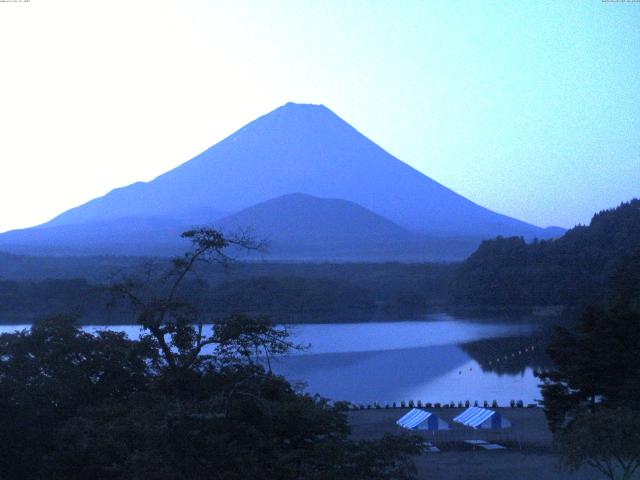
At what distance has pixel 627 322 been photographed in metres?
9.95

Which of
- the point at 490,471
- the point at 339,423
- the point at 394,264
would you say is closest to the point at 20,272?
the point at 394,264

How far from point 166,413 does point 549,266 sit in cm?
3133

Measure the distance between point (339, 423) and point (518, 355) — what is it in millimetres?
16797

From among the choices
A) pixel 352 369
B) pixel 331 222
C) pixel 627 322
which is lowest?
pixel 352 369

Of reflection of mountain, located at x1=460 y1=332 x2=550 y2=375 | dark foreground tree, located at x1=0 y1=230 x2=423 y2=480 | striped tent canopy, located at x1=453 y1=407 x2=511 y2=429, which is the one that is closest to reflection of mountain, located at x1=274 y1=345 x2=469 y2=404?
reflection of mountain, located at x1=460 y1=332 x2=550 y2=375

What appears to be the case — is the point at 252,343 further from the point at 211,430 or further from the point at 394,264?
the point at 394,264

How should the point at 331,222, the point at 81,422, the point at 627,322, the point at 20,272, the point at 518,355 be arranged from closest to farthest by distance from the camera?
1. the point at 81,422
2. the point at 627,322
3. the point at 518,355
4. the point at 20,272
5. the point at 331,222

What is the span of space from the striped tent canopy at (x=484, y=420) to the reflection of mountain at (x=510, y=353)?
745cm

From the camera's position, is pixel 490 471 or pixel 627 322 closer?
pixel 490 471

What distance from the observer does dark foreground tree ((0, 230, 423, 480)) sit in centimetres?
493

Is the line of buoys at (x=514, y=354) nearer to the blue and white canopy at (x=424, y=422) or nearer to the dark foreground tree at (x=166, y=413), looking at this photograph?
the blue and white canopy at (x=424, y=422)

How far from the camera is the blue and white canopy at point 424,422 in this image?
11148mm

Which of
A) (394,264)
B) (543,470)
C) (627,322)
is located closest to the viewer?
(543,470)

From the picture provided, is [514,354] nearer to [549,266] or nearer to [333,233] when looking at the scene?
[549,266]
